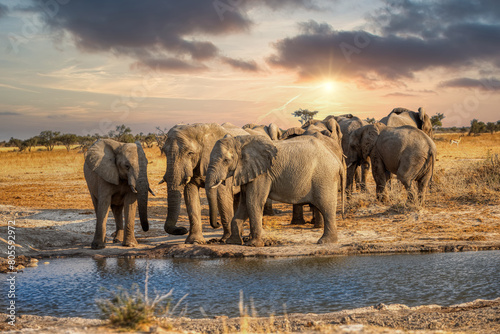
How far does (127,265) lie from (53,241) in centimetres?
307

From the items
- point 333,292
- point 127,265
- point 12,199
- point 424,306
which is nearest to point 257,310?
point 333,292


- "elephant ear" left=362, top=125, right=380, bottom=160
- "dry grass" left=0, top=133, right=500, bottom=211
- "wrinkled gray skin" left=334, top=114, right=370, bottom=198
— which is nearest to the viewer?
"dry grass" left=0, top=133, right=500, bottom=211

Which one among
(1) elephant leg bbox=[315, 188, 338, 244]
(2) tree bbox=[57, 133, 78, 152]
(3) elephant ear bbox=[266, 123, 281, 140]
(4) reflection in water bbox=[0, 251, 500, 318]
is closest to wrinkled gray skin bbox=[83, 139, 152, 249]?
(4) reflection in water bbox=[0, 251, 500, 318]

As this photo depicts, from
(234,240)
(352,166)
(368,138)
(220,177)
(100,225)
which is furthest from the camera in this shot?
(352,166)

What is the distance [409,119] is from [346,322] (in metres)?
14.9

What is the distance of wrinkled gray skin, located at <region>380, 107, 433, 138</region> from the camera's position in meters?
19.0

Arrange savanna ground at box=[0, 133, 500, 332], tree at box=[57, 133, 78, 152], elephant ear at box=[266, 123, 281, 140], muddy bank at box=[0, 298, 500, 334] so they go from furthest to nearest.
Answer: tree at box=[57, 133, 78, 152]
elephant ear at box=[266, 123, 281, 140]
savanna ground at box=[0, 133, 500, 332]
muddy bank at box=[0, 298, 500, 334]

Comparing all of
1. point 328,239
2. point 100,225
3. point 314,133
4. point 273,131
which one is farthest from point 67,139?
point 328,239

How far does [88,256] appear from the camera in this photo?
1066cm

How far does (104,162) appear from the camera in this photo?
1134 centimetres

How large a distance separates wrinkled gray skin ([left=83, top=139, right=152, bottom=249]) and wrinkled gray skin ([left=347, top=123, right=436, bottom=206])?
6.98 m

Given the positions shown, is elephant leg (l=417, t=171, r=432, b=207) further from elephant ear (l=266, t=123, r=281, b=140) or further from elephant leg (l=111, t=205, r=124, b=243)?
elephant leg (l=111, t=205, r=124, b=243)

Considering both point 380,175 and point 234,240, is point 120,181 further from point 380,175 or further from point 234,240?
point 380,175

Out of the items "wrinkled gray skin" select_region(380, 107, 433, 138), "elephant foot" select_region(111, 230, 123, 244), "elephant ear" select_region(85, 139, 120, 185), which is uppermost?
"wrinkled gray skin" select_region(380, 107, 433, 138)
